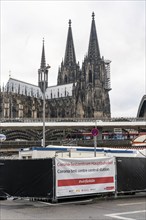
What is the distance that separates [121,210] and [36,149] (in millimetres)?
9509

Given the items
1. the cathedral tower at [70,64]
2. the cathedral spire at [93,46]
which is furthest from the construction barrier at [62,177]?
the cathedral tower at [70,64]

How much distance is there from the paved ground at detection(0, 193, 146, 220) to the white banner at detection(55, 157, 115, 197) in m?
0.48

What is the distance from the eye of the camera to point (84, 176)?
13.7 metres

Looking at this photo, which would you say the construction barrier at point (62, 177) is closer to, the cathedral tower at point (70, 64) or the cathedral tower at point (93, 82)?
the cathedral tower at point (93, 82)

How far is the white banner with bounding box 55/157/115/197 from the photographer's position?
13.1m

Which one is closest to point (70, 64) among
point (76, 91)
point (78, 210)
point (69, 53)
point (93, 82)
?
point (69, 53)

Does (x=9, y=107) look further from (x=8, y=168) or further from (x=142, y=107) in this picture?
(x=8, y=168)

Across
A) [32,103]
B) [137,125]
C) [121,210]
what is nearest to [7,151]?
[137,125]

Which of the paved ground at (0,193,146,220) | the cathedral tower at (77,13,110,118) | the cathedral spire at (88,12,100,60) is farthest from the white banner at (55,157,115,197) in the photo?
the cathedral spire at (88,12,100,60)

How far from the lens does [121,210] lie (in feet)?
37.4

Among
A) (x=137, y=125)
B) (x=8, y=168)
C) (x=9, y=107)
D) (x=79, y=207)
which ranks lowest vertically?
(x=79, y=207)

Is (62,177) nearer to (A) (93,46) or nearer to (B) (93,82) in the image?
(B) (93,82)

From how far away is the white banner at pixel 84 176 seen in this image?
13141mm

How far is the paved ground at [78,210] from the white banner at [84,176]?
48 centimetres
